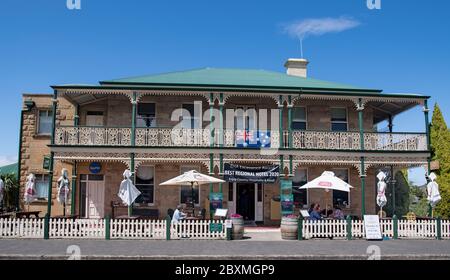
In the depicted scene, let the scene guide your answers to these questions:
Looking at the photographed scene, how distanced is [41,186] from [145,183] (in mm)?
5528

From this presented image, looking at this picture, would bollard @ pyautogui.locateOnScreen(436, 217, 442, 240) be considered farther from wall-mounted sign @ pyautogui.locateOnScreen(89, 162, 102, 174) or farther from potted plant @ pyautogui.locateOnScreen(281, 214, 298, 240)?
wall-mounted sign @ pyautogui.locateOnScreen(89, 162, 102, 174)

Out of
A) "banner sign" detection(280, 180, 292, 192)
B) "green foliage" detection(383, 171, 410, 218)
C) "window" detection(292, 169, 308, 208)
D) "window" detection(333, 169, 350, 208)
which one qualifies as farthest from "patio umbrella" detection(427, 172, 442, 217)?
"green foliage" detection(383, 171, 410, 218)

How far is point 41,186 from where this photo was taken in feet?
74.9

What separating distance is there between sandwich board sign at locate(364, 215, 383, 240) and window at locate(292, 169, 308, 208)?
6371 mm

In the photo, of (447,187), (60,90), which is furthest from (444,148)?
(60,90)

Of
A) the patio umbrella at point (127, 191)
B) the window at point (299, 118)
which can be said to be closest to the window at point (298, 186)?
the window at point (299, 118)

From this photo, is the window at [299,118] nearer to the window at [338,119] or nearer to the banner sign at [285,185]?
the window at [338,119]

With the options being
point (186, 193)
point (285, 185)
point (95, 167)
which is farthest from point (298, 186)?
point (95, 167)

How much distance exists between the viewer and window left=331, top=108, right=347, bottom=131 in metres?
22.6

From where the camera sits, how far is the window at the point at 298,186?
21.8m

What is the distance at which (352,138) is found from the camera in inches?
812

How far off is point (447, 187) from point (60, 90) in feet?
60.9

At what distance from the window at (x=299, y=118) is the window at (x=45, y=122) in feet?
40.0

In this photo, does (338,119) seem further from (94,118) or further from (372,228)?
(94,118)
